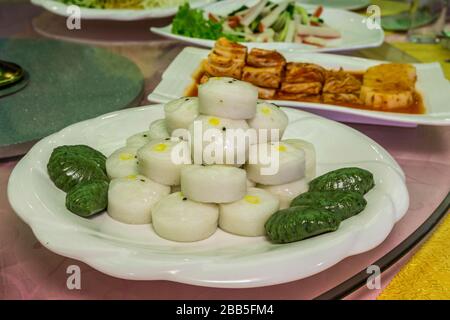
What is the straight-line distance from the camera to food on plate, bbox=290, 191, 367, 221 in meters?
1.01

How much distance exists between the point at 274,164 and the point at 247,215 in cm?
12

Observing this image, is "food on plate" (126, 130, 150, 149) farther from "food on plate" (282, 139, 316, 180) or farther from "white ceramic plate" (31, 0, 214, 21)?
"white ceramic plate" (31, 0, 214, 21)

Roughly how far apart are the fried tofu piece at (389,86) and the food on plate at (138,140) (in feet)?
2.16

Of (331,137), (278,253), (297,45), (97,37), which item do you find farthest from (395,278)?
(97,37)

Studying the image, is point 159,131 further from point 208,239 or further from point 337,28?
point 337,28

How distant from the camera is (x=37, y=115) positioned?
1.59m

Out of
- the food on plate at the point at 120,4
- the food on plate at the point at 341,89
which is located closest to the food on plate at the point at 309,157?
the food on plate at the point at 341,89


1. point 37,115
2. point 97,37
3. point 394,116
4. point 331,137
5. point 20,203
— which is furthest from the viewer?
point 97,37

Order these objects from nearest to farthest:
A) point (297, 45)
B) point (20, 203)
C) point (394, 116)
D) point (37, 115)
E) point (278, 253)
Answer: point (278, 253), point (20, 203), point (394, 116), point (37, 115), point (297, 45)

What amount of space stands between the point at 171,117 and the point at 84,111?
1.71 ft

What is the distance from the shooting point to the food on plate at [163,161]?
108 cm

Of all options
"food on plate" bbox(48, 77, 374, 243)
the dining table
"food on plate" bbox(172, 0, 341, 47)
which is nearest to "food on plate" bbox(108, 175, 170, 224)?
"food on plate" bbox(48, 77, 374, 243)

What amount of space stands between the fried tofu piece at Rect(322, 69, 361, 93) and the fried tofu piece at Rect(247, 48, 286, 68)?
15 centimetres
